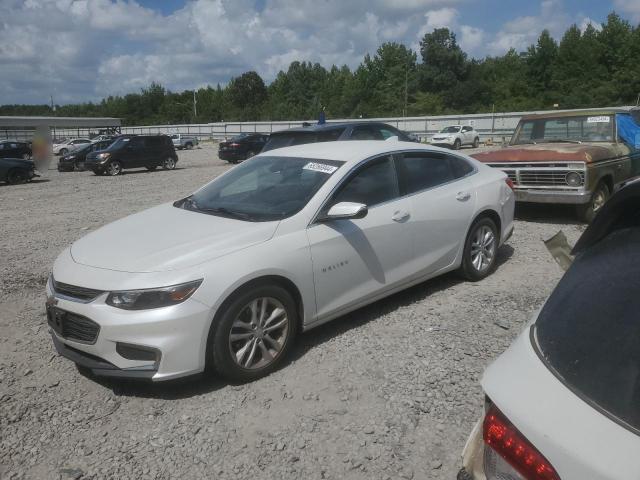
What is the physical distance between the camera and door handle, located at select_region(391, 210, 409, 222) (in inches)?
179

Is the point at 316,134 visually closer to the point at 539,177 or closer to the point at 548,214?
the point at 539,177

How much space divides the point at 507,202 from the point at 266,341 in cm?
345

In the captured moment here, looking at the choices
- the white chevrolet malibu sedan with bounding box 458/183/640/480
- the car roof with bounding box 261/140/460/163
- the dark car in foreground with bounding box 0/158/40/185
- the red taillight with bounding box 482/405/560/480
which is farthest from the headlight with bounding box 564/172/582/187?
the dark car in foreground with bounding box 0/158/40/185

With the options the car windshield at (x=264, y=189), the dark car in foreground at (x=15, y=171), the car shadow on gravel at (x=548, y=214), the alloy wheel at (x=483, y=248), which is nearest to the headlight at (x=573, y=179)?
the car shadow on gravel at (x=548, y=214)

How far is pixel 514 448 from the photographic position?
1451 mm

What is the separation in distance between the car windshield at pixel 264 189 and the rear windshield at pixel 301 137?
5.28 m

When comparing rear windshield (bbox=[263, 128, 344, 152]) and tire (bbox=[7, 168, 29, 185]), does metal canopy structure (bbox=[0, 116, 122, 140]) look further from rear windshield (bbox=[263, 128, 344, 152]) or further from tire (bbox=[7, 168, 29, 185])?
rear windshield (bbox=[263, 128, 344, 152])

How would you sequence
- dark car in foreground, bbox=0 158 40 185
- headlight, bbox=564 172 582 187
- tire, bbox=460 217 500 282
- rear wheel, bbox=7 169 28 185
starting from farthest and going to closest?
rear wheel, bbox=7 169 28 185 < dark car in foreground, bbox=0 158 40 185 < headlight, bbox=564 172 582 187 < tire, bbox=460 217 500 282

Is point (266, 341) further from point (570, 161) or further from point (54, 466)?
point (570, 161)

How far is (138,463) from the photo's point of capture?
9.62ft

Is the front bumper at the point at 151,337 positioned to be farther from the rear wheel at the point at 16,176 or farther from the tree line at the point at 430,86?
the tree line at the point at 430,86

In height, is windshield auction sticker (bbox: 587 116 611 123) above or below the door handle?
above

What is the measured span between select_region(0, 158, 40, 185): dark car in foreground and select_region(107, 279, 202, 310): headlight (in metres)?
18.7

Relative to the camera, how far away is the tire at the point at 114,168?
2186 cm
